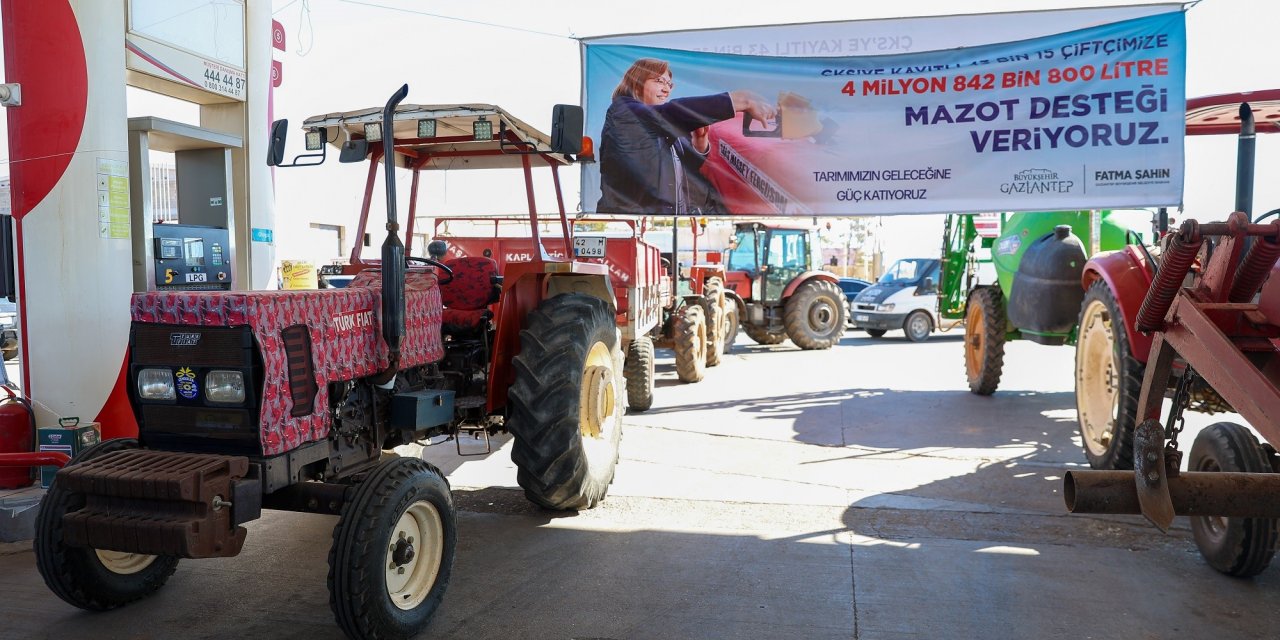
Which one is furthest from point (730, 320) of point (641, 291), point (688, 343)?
point (641, 291)

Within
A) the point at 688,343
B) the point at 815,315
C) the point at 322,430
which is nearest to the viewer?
the point at 322,430

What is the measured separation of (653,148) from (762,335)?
27.8 ft

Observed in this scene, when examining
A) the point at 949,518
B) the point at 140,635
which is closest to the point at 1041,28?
the point at 949,518

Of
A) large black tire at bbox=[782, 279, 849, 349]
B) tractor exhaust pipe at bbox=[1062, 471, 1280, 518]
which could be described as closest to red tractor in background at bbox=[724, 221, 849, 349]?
large black tire at bbox=[782, 279, 849, 349]

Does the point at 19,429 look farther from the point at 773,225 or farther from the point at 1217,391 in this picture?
the point at 773,225

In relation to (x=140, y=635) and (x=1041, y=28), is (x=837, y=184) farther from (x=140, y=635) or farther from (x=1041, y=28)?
(x=140, y=635)

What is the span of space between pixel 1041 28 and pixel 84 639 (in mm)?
7314

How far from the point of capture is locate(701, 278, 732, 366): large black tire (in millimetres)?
12242

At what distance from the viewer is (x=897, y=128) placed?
7340 millimetres

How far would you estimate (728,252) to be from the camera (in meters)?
15.8

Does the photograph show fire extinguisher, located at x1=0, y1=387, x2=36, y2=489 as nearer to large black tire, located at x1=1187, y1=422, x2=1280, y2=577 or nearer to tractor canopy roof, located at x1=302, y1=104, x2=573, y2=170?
tractor canopy roof, located at x1=302, y1=104, x2=573, y2=170

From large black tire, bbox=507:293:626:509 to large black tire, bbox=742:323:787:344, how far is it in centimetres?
1064

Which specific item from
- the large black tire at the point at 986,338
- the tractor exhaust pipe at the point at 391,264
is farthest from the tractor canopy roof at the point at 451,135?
the large black tire at the point at 986,338

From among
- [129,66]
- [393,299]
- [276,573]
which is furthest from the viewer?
[129,66]
